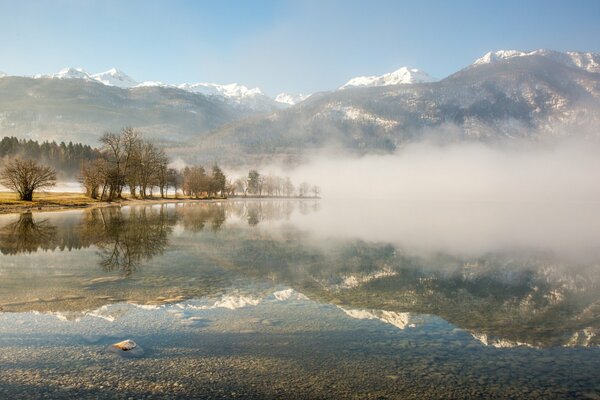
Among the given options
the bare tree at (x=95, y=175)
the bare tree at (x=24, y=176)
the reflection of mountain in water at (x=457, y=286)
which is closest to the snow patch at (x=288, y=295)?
the reflection of mountain in water at (x=457, y=286)

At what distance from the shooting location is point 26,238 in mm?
38562

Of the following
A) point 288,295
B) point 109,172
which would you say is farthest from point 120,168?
point 288,295

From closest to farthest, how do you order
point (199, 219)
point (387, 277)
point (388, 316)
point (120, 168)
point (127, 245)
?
point (388, 316) < point (387, 277) < point (127, 245) < point (199, 219) < point (120, 168)

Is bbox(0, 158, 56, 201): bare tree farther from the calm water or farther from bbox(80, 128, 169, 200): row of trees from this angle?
the calm water

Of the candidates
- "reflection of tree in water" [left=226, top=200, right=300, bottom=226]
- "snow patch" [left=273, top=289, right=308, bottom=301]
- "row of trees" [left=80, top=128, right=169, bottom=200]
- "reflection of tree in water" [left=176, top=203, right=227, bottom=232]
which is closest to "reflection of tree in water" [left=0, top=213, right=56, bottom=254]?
"reflection of tree in water" [left=176, top=203, right=227, bottom=232]

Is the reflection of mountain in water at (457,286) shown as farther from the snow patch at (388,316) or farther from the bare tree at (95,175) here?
the bare tree at (95,175)

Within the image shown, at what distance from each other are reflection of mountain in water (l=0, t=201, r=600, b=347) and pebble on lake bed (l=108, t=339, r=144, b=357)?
5894mm

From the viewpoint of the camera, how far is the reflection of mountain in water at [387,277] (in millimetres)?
18281

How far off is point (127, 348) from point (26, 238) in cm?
3375

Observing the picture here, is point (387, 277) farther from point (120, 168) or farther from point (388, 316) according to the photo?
point (120, 168)

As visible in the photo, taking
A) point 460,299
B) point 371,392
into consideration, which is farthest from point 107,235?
point 371,392

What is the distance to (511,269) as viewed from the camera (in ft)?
106

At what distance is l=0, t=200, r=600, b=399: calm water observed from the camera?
1098 cm

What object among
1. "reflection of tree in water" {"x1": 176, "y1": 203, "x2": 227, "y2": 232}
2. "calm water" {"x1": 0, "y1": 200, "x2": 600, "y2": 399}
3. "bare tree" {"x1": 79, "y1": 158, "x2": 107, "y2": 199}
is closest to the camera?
"calm water" {"x1": 0, "y1": 200, "x2": 600, "y2": 399}
